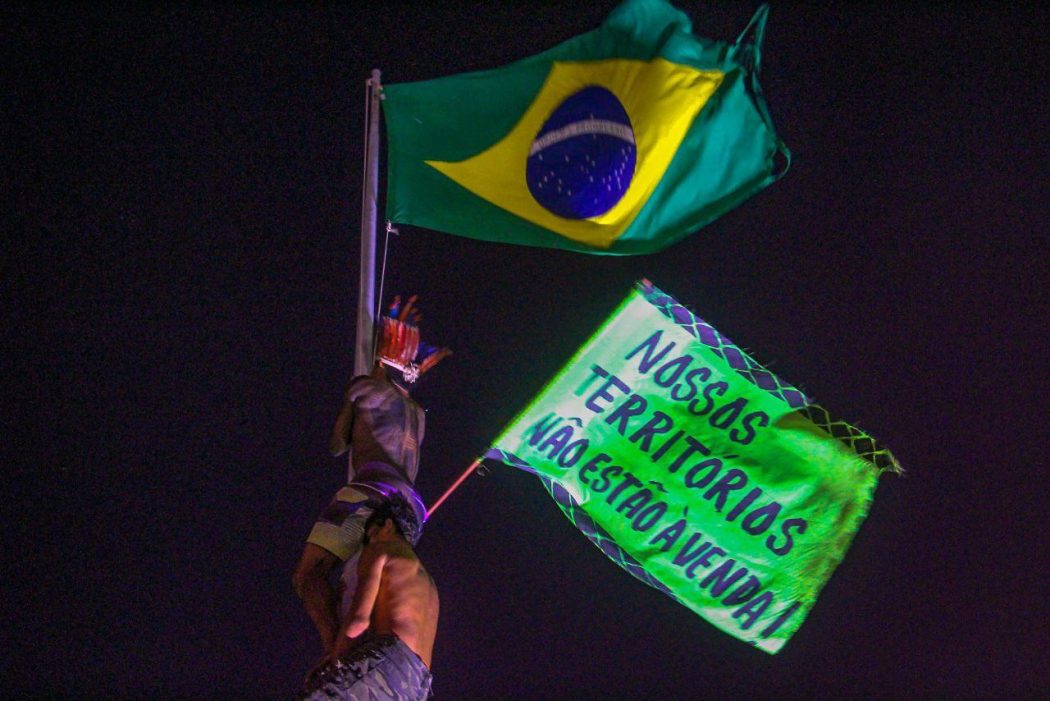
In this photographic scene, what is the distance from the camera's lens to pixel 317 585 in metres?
4.03

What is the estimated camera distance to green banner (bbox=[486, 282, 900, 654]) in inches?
212

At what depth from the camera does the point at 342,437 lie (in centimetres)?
471

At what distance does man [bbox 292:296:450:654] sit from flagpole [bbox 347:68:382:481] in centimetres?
13

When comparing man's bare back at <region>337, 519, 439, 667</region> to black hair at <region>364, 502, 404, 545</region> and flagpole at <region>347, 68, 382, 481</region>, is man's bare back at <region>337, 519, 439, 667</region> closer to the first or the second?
black hair at <region>364, 502, 404, 545</region>

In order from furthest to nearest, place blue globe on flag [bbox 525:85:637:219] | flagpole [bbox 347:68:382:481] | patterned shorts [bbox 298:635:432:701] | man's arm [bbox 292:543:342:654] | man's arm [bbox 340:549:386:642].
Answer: blue globe on flag [bbox 525:85:637:219]
flagpole [bbox 347:68:382:481]
man's arm [bbox 292:543:342:654]
man's arm [bbox 340:549:386:642]
patterned shorts [bbox 298:635:432:701]

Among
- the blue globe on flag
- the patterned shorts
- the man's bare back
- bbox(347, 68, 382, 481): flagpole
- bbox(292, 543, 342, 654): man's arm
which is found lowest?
A: bbox(292, 543, 342, 654): man's arm

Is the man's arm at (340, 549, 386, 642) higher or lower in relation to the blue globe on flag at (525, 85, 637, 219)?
lower

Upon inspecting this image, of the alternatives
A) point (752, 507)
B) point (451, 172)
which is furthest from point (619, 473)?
point (451, 172)

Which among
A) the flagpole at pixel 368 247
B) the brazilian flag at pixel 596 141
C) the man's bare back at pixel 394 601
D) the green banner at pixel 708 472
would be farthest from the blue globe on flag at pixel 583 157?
the man's bare back at pixel 394 601

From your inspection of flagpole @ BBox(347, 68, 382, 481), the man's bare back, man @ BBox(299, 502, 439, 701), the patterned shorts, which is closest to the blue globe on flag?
flagpole @ BBox(347, 68, 382, 481)

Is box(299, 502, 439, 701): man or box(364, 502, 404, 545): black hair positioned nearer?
box(299, 502, 439, 701): man

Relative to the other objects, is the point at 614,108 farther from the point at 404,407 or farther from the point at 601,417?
the point at 404,407

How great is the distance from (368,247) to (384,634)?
2209 millimetres

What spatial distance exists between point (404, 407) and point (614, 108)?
2.20 meters
